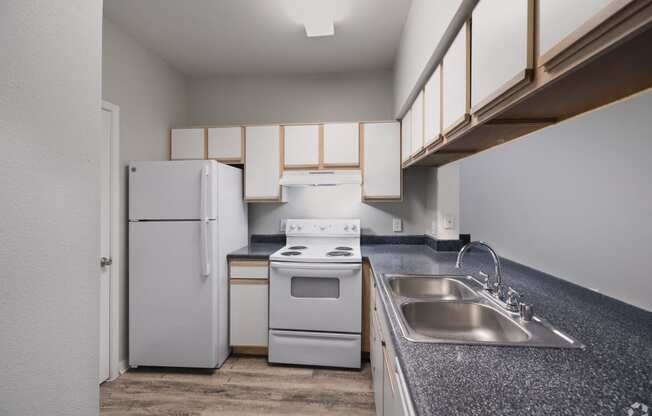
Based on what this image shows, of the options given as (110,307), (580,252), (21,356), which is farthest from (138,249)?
(580,252)

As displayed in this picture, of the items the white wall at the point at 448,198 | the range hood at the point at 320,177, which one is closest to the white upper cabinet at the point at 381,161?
the range hood at the point at 320,177

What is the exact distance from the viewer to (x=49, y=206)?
0.75 m

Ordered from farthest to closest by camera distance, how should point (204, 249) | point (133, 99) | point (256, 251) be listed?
1. point (256, 251)
2. point (133, 99)
3. point (204, 249)

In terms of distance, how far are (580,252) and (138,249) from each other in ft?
9.47

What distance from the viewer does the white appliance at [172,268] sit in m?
2.32

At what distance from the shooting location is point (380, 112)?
3.10 meters

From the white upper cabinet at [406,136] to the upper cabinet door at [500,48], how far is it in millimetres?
1228

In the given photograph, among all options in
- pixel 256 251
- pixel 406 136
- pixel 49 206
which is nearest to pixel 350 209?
pixel 406 136

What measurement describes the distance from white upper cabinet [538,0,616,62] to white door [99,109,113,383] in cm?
268

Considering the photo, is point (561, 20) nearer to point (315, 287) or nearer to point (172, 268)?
point (315, 287)

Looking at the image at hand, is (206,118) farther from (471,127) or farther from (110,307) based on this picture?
(471,127)

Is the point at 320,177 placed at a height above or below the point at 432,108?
below

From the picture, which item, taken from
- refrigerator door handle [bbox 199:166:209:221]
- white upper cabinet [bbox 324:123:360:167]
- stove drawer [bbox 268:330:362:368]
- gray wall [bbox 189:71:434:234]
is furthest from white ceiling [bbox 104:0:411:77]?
stove drawer [bbox 268:330:362:368]

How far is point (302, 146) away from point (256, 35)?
1.00 m
